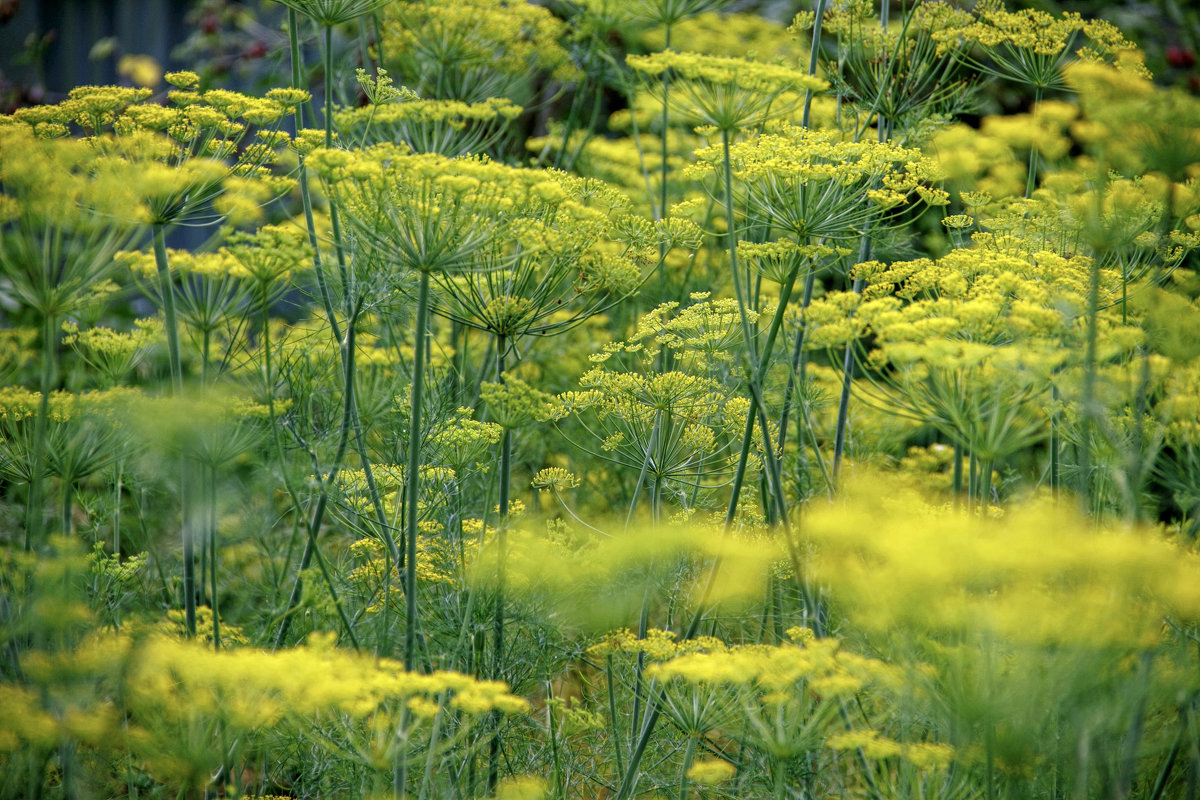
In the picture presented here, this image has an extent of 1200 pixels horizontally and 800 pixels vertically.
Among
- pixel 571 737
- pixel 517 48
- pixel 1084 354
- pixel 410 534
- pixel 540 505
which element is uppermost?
pixel 517 48

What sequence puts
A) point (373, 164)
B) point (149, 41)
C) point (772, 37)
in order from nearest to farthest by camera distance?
1. point (373, 164)
2. point (772, 37)
3. point (149, 41)

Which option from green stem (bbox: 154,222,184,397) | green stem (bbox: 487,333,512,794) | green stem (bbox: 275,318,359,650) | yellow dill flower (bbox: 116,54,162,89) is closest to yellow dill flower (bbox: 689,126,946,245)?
green stem (bbox: 487,333,512,794)

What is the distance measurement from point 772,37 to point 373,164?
4.44m

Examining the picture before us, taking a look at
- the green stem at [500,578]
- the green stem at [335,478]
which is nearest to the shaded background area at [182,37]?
the green stem at [335,478]

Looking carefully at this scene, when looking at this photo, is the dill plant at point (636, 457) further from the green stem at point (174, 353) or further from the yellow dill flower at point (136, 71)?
the yellow dill flower at point (136, 71)

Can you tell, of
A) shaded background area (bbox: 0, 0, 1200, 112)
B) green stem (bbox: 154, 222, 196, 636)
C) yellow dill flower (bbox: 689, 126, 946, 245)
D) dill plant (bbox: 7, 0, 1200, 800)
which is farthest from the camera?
shaded background area (bbox: 0, 0, 1200, 112)

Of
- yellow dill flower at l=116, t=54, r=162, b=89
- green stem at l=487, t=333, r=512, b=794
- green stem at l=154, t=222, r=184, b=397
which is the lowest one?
green stem at l=487, t=333, r=512, b=794

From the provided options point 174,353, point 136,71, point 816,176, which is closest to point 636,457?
point 816,176

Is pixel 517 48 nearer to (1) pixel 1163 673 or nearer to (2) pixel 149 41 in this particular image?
(1) pixel 1163 673

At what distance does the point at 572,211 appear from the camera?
2986 mm

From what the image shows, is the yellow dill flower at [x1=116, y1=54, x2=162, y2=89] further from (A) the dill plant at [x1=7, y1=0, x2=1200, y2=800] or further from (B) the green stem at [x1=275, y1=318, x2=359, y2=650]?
(B) the green stem at [x1=275, y1=318, x2=359, y2=650]

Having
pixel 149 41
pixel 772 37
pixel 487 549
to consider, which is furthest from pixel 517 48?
pixel 149 41

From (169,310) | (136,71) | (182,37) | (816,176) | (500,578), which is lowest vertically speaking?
(500,578)

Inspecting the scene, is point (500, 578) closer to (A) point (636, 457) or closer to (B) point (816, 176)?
(A) point (636, 457)
